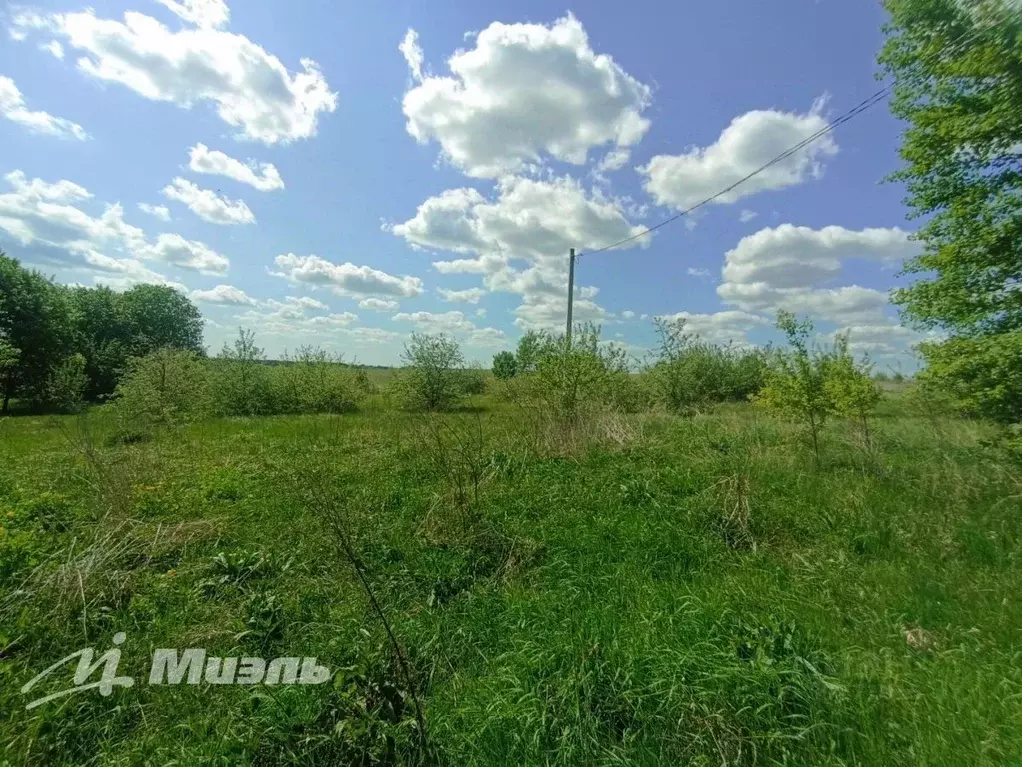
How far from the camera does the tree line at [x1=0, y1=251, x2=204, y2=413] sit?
949 inches

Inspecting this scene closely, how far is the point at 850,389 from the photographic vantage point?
26.7 ft

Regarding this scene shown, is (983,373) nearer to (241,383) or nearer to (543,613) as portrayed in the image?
(543,613)

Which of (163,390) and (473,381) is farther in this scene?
(473,381)

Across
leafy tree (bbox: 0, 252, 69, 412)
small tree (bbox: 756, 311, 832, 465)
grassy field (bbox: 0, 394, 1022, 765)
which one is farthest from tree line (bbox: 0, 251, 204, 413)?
small tree (bbox: 756, 311, 832, 465)

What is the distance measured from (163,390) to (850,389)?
17427 mm

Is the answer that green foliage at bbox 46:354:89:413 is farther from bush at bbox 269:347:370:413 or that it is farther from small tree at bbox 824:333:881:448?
small tree at bbox 824:333:881:448

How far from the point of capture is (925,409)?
8734 millimetres

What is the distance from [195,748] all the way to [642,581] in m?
3.19

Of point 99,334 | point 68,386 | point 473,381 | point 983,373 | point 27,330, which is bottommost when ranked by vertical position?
point 68,386

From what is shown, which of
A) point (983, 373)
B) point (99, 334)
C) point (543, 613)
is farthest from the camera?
point (99, 334)

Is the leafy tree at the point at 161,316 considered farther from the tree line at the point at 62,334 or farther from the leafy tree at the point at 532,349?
the leafy tree at the point at 532,349

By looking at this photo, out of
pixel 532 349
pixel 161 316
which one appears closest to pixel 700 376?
pixel 532 349

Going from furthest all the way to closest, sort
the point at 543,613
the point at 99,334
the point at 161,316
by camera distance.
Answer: the point at 161,316 → the point at 99,334 → the point at 543,613

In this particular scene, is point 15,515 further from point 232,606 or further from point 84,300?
point 84,300
